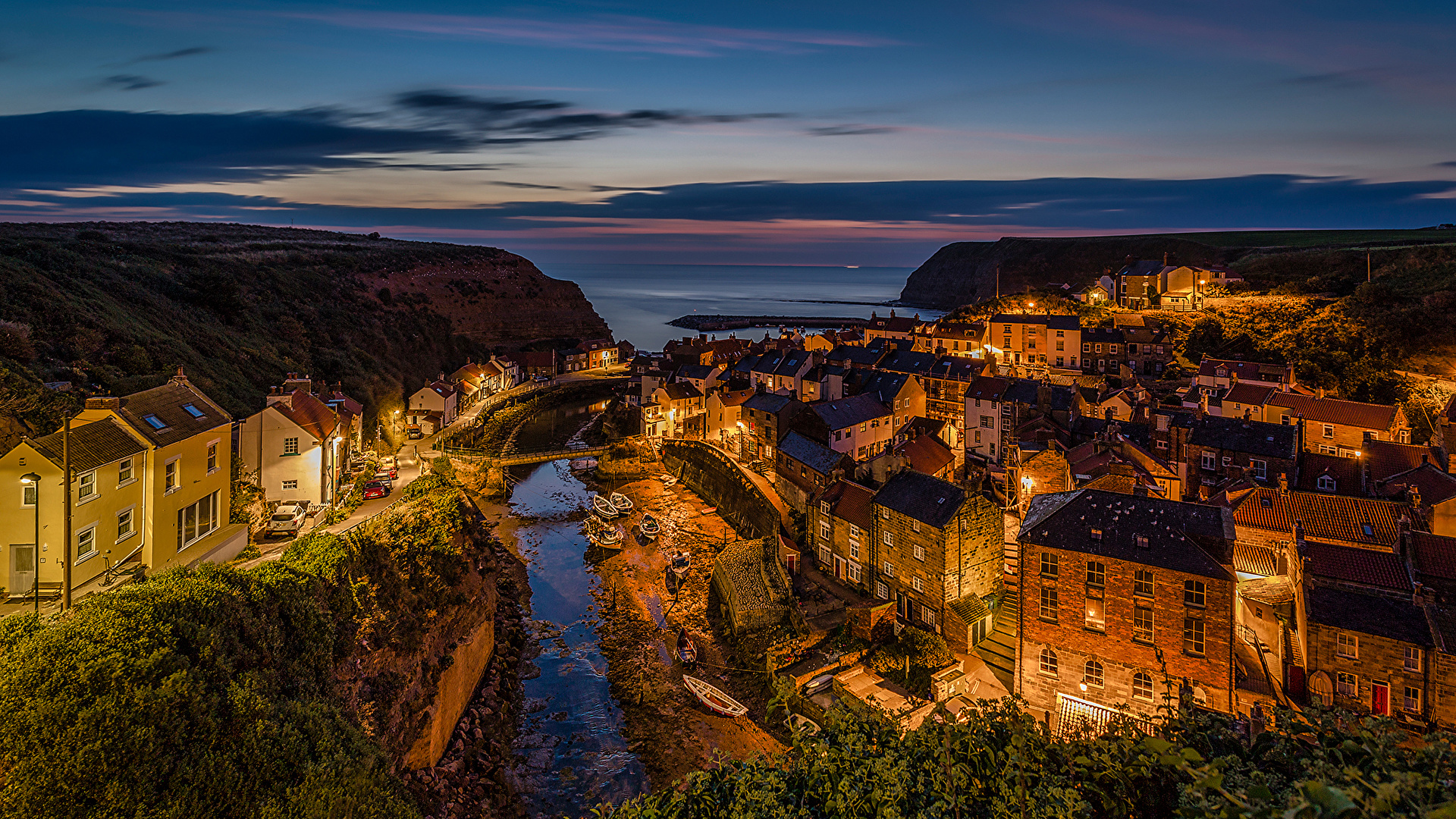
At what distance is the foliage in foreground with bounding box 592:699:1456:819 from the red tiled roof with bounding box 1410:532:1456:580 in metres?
14.3

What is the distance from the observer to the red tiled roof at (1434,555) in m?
17.0

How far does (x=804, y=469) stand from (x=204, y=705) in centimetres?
2503

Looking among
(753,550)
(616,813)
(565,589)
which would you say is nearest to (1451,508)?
(753,550)

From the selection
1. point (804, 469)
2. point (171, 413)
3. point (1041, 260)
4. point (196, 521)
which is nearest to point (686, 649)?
point (804, 469)

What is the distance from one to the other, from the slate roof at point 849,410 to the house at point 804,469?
2.75 m

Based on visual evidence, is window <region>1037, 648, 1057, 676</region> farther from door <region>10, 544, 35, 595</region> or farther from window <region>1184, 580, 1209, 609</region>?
door <region>10, 544, 35, 595</region>

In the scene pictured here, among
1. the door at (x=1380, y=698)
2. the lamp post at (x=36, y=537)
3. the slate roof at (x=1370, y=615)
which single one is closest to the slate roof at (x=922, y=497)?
the slate roof at (x=1370, y=615)

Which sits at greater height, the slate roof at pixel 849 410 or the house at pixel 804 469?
the slate roof at pixel 849 410

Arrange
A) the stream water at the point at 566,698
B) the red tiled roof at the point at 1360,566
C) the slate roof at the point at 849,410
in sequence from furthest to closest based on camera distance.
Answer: the slate roof at the point at 849,410 < the stream water at the point at 566,698 < the red tiled roof at the point at 1360,566

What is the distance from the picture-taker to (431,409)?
53562 millimetres

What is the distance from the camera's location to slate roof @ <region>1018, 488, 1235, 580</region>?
16734 mm

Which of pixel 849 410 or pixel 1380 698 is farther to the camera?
pixel 849 410

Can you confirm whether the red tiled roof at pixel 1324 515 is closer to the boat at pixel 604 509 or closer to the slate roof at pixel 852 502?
the slate roof at pixel 852 502

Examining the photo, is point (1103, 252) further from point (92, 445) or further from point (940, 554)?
point (92, 445)
